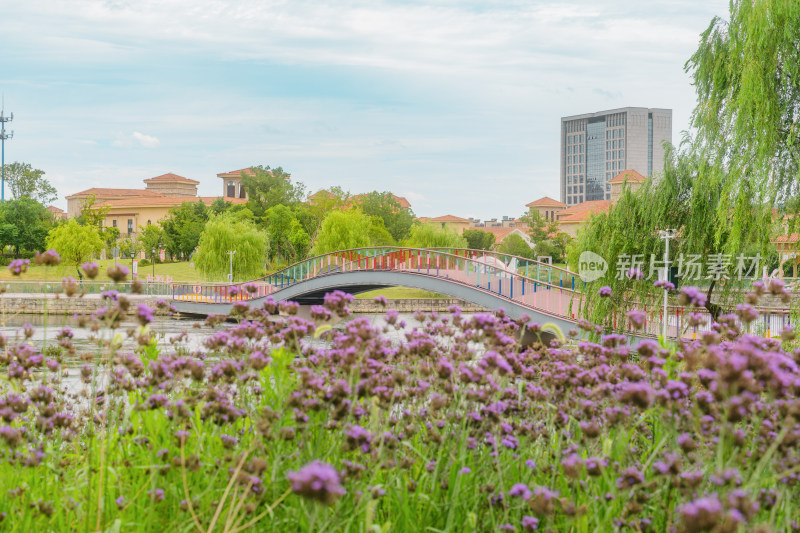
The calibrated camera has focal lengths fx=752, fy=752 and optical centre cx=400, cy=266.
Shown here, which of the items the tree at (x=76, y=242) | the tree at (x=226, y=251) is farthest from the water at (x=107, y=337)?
the tree at (x=76, y=242)

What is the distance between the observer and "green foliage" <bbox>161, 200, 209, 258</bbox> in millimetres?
65188

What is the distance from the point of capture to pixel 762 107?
40.0ft

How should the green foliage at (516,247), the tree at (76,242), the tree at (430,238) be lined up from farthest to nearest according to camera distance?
the green foliage at (516,247) → the tree at (430,238) → the tree at (76,242)

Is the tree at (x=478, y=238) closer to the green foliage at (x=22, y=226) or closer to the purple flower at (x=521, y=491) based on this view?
the green foliage at (x=22, y=226)

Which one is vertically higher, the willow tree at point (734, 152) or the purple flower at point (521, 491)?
the willow tree at point (734, 152)

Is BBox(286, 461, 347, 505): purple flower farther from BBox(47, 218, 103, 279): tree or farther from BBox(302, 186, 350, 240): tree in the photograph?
BBox(302, 186, 350, 240): tree

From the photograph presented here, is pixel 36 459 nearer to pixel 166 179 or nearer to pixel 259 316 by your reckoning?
pixel 259 316

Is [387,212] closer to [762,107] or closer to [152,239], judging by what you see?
[152,239]

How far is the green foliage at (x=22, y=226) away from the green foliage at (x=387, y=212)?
2620cm

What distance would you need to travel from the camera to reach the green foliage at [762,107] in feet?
39.6

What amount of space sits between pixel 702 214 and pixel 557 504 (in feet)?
44.8

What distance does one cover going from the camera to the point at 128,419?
3.31m

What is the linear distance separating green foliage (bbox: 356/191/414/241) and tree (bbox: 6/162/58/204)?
34.7m

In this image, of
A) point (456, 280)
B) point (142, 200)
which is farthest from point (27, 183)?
point (456, 280)
